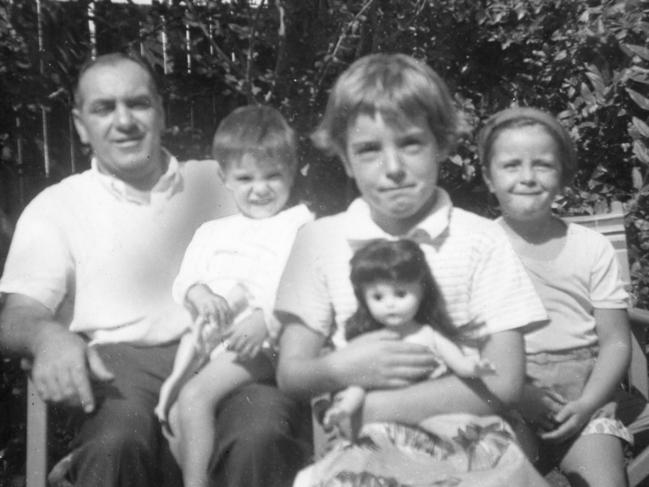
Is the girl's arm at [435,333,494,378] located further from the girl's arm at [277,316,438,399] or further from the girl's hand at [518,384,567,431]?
the girl's hand at [518,384,567,431]

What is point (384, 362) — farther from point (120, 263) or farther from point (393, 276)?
point (120, 263)

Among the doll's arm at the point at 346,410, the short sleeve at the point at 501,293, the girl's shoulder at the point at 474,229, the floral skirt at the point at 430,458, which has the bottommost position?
the floral skirt at the point at 430,458

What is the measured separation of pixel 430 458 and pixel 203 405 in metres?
0.60

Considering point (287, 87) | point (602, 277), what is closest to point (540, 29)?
point (287, 87)

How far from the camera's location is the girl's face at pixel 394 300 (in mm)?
1914

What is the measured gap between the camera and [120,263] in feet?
7.92

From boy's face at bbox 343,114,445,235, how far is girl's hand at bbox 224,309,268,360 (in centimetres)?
42

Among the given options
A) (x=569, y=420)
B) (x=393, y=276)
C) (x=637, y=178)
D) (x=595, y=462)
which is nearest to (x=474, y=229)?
(x=393, y=276)

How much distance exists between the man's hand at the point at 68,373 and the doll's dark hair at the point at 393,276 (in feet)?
2.01

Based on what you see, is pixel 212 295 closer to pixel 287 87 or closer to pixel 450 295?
pixel 450 295

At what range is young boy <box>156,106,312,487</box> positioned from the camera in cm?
224

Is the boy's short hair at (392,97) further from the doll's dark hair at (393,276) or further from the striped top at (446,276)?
the doll's dark hair at (393,276)

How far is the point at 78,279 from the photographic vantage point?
2432 mm

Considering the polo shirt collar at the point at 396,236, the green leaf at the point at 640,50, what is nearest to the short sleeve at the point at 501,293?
the polo shirt collar at the point at 396,236
